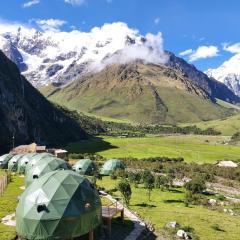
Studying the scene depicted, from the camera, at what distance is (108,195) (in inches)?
2825

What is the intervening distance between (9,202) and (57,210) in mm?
23927

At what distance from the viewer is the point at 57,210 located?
41.2 metres

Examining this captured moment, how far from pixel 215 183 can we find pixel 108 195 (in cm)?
4222

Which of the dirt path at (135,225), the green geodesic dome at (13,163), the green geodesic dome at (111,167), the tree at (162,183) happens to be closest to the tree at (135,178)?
the tree at (162,183)

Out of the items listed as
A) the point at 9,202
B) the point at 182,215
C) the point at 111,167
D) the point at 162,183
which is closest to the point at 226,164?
the point at 111,167

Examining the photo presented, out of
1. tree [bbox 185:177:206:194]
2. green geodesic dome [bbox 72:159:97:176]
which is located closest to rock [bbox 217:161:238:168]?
green geodesic dome [bbox 72:159:97:176]

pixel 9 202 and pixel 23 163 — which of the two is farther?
pixel 23 163

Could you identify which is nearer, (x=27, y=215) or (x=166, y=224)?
(x=27, y=215)

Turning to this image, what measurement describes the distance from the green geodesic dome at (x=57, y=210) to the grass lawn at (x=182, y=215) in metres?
15.0

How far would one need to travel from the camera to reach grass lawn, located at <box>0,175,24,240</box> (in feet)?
150

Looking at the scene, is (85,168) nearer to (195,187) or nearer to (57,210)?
(195,187)

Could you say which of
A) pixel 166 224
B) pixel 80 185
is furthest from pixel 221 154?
pixel 80 185

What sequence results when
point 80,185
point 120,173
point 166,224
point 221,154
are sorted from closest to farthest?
point 80,185, point 166,224, point 120,173, point 221,154

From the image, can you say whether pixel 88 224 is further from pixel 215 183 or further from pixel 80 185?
pixel 215 183
